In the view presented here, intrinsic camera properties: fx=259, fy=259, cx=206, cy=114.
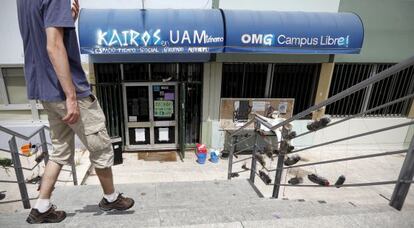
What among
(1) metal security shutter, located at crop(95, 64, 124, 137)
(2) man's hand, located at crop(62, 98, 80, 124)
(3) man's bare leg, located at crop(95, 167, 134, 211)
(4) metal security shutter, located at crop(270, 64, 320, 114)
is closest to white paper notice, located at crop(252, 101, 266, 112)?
(4) metal security shutter, located at crop(270, 64, 320, 114)

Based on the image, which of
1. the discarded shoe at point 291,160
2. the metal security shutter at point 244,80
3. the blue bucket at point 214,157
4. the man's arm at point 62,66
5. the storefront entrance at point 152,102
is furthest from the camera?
the metal security shutter at point 244,80

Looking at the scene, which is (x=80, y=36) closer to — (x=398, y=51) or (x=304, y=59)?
(x=304, y=59)

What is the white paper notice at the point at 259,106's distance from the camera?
7.43 m

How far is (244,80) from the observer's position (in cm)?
734

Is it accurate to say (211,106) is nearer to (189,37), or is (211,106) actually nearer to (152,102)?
(152,102)

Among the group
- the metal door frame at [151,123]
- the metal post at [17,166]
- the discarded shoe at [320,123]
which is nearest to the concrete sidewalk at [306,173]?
the metal door frame at [151,123]

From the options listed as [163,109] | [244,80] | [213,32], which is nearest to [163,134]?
[163,109]

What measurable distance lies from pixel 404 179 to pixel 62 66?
2.67 meters

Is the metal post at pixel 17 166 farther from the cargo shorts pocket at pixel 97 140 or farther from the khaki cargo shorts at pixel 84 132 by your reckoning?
the cargo shorts pocket at pixel 97 140

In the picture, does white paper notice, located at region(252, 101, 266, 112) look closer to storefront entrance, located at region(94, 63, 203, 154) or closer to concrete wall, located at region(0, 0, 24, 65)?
storefront entrance, located at region(94, 63, 203, 154)

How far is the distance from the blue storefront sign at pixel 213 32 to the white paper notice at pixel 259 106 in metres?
1.74

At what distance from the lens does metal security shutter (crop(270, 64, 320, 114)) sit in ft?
24.2

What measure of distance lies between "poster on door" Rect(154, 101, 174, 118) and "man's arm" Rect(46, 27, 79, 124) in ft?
18.1

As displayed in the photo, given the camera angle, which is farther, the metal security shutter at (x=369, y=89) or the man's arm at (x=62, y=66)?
the metal security shutter at (x=369, y=89)
